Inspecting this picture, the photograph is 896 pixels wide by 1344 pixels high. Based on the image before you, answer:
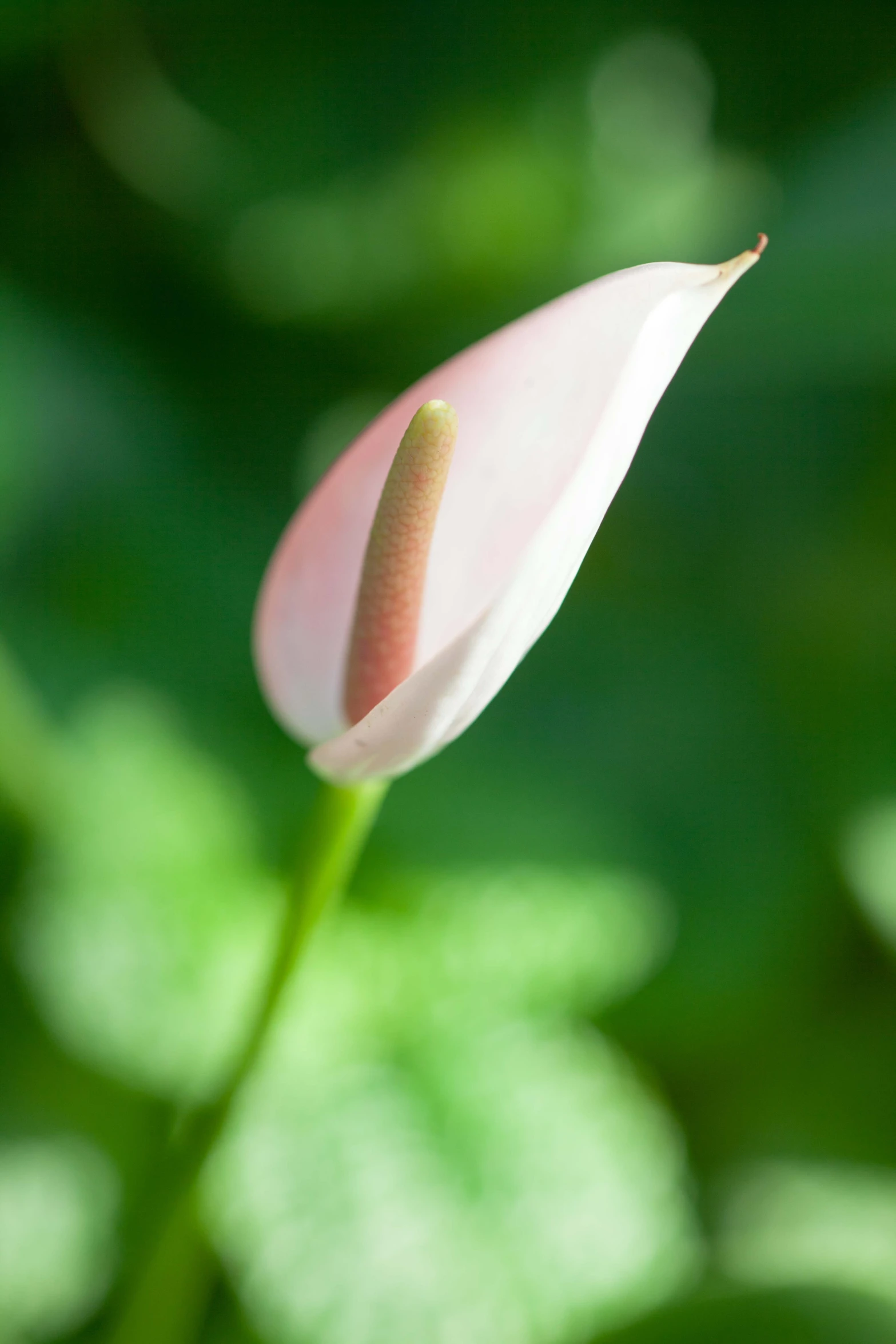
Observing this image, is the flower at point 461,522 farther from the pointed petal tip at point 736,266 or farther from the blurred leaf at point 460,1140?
the blurred leaf at point 460,1140

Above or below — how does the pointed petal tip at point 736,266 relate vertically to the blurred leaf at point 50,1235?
above

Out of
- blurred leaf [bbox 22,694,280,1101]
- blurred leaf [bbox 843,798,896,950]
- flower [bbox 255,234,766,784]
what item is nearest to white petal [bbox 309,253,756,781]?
flower [bbox 255,234,766,784]

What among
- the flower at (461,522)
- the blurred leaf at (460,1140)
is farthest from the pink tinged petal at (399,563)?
the blurred leaf at (460,1140)

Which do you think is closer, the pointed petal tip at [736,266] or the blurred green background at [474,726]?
the pointed petal tip at [736,266]

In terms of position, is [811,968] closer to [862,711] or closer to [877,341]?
[862,711]

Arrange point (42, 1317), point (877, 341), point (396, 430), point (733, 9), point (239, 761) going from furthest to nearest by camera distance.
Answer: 1. point (733, 9)
2. point (877, 341)
3. point (239, 761)
4. point (42, 1317)
5. point (396, 430)

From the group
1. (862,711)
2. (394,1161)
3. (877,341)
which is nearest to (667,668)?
(862,711)

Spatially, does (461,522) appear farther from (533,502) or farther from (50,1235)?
(50,1235)

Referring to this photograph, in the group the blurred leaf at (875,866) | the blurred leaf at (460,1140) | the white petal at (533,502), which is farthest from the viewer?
the blurred leaf at (875,866)
